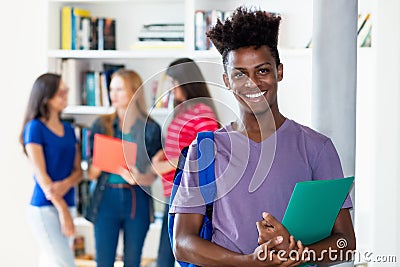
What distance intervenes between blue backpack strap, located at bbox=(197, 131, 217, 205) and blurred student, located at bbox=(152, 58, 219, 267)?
116 mm

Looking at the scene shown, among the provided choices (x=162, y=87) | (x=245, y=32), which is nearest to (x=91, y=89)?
(x=162, y=87)

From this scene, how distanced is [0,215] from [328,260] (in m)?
3.11

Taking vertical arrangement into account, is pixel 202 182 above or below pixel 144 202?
above

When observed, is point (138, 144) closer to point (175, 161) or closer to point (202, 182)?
point (175, 161)

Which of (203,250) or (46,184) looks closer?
(203,250)

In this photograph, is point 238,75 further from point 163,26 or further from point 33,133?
point 163,26

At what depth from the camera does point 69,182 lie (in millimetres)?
3842

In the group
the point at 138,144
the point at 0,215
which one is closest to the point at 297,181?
the point at 138,144

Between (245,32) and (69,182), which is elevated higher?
(245,32)

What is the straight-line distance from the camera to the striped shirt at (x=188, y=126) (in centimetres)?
169

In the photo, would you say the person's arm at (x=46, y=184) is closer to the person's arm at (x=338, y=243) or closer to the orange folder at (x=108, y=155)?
the orange folder at (x=108, y=155)

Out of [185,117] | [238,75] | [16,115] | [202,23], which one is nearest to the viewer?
[238,75]

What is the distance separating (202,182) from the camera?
155cm

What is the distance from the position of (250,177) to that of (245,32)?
320mm
